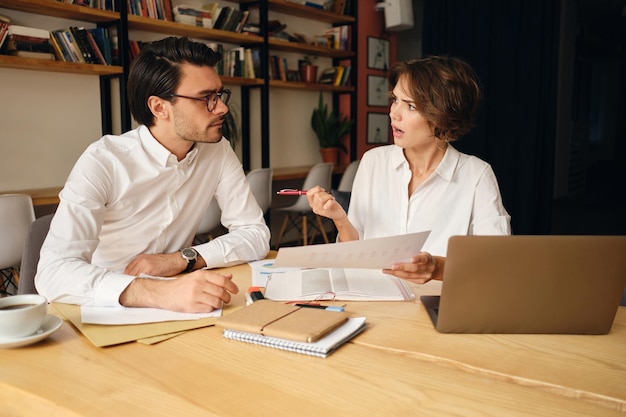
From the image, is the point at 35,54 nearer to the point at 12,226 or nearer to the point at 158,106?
the point at 12,226

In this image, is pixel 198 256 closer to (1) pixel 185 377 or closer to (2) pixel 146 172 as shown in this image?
(2) pixel 146 172

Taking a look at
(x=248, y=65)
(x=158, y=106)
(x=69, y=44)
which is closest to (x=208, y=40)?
(x=248, y=65)

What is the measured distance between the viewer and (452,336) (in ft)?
3.35

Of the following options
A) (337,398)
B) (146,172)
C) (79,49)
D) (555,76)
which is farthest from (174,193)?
(555,76)

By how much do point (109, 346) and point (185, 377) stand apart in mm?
209

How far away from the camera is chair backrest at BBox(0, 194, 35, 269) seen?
2785mm

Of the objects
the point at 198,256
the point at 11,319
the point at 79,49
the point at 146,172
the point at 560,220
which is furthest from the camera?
the point at 560,220

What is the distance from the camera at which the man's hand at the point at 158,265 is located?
1.47m

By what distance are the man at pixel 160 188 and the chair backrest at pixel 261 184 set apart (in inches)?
82.5

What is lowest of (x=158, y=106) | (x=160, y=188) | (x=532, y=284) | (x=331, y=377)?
(x=331, y=377)

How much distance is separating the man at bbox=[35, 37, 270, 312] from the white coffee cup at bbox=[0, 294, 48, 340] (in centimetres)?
31

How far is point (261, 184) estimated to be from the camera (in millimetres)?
4184

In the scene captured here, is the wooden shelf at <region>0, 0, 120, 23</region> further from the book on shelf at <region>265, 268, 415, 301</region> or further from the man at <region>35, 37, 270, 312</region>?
the book on shelf at <region>265, 268, 415, 301</region>

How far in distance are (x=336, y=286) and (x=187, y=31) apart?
3.45m
